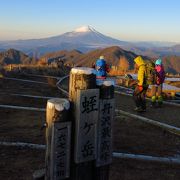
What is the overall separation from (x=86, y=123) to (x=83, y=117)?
9 centimetres

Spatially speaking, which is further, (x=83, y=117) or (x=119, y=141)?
(x=119, y=141)

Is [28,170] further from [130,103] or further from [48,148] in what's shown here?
[130,103]

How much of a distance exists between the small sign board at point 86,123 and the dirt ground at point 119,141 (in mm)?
1658

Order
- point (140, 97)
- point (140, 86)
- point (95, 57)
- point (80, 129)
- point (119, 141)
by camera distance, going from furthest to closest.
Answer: point (95, 57) → point (140, 97) → point (140, 86) → point (119, 141) → point (80, 129)

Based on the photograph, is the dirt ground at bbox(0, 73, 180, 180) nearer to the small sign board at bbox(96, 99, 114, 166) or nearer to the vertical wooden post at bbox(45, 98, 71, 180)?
the small sign board at bbox(96, 99, 114, 166)

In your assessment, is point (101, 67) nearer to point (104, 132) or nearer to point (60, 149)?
point (104, 132)

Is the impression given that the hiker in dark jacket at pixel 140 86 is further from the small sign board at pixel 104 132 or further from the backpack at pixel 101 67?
the small sign board at pixel 104 132

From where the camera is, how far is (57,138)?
4.41 meters

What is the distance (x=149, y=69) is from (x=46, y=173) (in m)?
7.58

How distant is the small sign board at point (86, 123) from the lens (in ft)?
14.8

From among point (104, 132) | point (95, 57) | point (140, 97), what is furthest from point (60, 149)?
point (95, 57)

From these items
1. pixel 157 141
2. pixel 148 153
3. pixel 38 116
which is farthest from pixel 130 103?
pixel 148 153

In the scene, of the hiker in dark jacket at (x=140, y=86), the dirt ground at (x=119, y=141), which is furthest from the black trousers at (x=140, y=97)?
the dirt ground at (x=119, y=141)

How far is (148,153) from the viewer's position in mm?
7551
